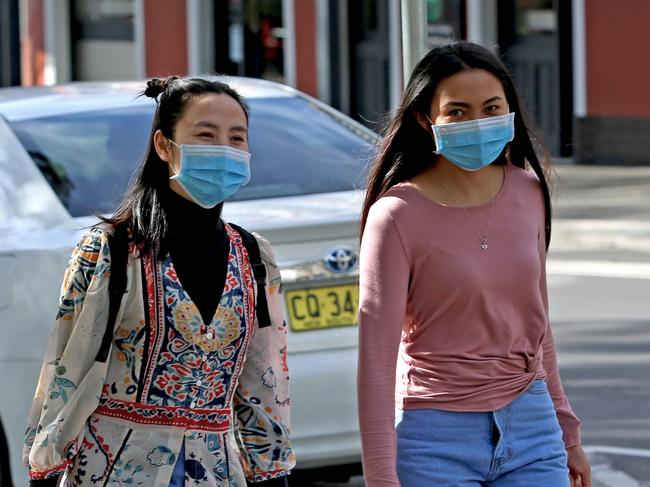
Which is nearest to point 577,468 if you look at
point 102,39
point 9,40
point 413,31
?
point 413,31

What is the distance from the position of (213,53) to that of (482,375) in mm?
19382

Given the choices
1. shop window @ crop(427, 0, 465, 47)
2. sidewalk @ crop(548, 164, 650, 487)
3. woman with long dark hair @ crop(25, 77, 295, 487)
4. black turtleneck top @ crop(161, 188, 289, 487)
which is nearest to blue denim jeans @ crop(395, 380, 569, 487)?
woman with long dark hair @ crop(25, 77, 295, 487)

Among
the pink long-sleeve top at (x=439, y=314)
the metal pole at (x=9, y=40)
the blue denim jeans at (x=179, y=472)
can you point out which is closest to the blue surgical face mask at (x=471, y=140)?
the pink long-sleeve top at (x=439, y=314)

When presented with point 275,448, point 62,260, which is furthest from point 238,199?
point 275,448

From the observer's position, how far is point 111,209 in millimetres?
5504

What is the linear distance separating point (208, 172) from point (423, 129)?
511mm

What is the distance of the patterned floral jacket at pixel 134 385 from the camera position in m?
3.22

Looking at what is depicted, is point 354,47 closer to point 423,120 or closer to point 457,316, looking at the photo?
point 423,120

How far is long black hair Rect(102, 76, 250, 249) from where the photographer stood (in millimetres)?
3312

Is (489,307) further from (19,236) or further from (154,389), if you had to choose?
(19,236)

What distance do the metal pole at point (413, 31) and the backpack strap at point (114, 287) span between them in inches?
56.3

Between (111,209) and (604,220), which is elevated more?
(111,209)

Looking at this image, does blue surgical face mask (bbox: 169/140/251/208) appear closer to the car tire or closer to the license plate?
the license plate

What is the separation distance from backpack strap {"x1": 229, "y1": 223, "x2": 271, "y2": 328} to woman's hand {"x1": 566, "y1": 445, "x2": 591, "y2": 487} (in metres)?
0.76
